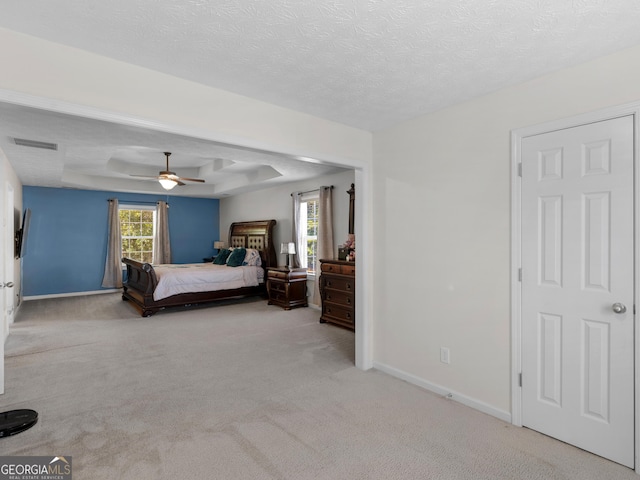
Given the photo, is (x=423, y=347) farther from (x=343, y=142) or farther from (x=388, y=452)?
(x=343, y=142)

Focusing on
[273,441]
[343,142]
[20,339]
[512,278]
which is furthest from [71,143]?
[512,278]

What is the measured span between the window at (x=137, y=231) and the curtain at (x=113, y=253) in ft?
0.96

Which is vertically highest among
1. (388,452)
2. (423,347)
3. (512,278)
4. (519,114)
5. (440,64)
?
(440,64)

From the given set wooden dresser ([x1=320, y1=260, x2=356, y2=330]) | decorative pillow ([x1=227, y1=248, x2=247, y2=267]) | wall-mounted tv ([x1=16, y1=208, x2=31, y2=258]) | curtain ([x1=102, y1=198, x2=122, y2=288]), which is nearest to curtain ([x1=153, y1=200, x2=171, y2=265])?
curtain ([x1=102, y1=198, x2=122, y2=288])

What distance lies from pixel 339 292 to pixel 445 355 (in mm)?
2330

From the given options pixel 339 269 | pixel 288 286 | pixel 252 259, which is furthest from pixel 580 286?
pixel 252 259

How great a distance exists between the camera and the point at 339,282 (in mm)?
5293

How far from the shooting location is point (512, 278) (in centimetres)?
266

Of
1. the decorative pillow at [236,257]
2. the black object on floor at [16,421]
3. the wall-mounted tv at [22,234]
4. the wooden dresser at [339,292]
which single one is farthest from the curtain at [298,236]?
the black object on floor at [16,421]

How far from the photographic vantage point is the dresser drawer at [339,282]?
5.09 meters

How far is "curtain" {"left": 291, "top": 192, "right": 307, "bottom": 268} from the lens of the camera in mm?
6980

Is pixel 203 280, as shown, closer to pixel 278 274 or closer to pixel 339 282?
pixel 278 274

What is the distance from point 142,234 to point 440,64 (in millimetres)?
8461

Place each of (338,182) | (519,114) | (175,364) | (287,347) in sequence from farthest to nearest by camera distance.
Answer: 1. (338,182)
2. (287,347)
3. (175,364)
4. (519,114)
